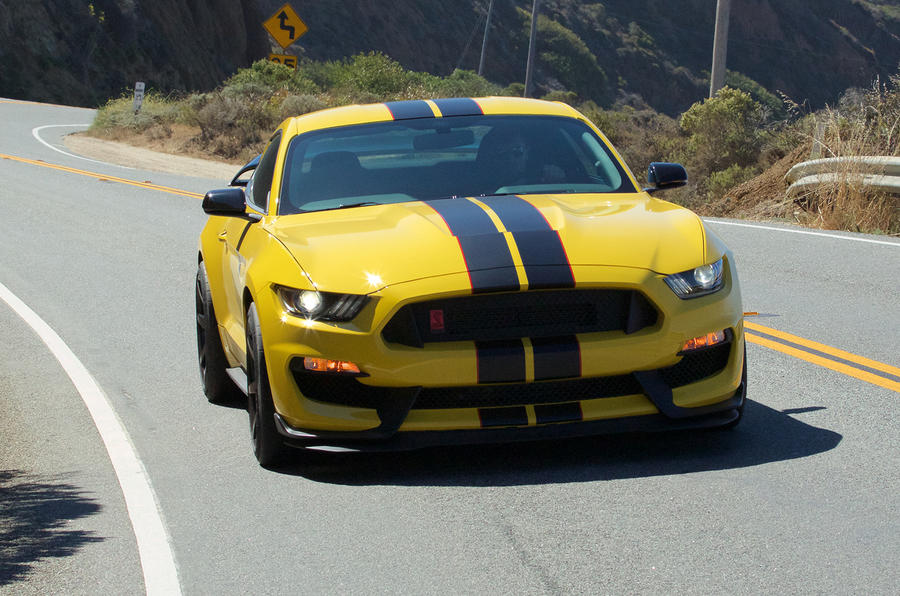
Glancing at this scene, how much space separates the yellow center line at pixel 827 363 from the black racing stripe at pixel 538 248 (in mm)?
2335

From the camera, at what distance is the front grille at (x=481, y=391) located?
537 centimetres

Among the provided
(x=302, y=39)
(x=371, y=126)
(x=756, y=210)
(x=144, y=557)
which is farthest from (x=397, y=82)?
(x=302, y=39)

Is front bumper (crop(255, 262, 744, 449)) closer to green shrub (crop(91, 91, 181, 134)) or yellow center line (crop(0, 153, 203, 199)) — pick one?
yellow center line (crop(0, 153, 203, 199))

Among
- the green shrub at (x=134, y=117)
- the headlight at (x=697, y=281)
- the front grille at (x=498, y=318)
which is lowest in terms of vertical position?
the green shrub at (x=134, y=117)

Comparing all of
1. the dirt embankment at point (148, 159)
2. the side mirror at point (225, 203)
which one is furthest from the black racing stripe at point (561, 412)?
the dirt embankment at point (148, 159)

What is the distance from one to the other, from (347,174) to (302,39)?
82721 mm

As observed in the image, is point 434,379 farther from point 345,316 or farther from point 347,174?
point 347,174

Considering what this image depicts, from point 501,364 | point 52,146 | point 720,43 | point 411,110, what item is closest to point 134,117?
point 52,146

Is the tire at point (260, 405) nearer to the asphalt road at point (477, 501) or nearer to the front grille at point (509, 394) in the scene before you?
the asphalt road at point (477, 501)

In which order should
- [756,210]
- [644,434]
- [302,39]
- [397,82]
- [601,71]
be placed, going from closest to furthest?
[644,434] → [756,210] → [397,82] → [302,39] → [601,71]

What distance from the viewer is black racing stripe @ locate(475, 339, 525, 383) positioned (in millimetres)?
5227

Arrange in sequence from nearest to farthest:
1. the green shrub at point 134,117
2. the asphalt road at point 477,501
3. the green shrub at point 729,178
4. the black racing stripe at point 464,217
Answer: the asphalt road at point 477,501, the black racing stripe at point 464,217, the green shrub at point 729,178, the green shrub at point 134,117

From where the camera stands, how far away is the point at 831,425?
6.16 metres

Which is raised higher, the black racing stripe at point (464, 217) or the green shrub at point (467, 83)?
the black racing stripe at point (464, 217)
